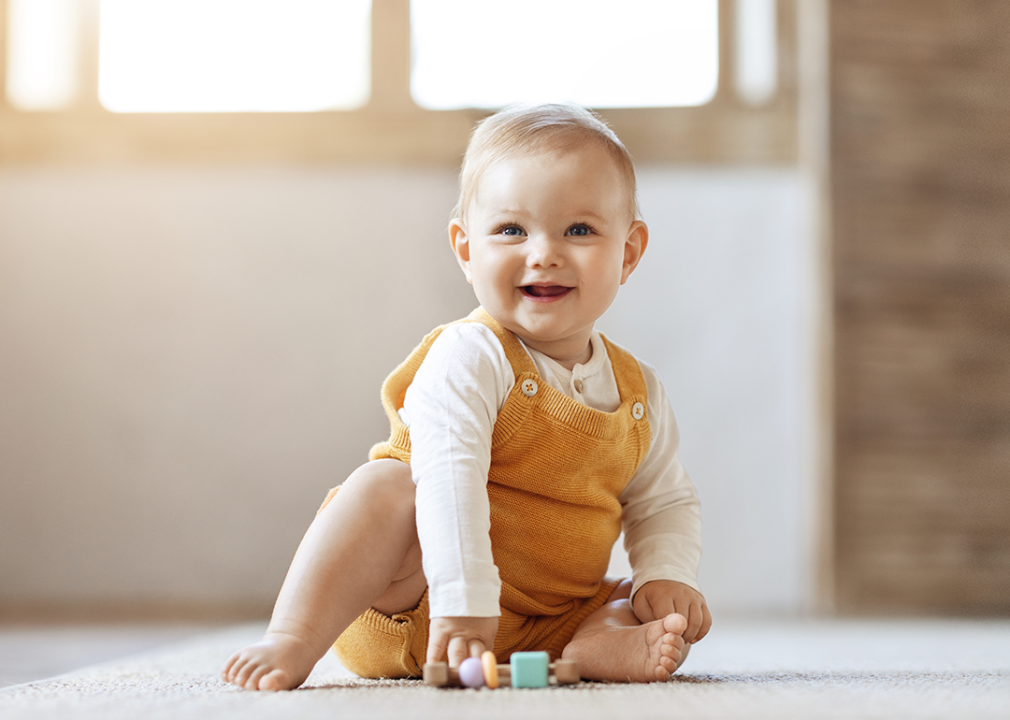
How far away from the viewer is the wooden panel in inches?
71.2

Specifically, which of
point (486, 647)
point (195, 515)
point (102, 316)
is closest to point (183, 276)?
point (102, 316)

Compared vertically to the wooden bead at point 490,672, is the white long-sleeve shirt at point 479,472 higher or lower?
higher

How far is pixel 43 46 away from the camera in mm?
2070

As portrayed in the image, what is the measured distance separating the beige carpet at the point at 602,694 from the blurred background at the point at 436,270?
3.11ft

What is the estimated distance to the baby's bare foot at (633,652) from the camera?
64 centimetres

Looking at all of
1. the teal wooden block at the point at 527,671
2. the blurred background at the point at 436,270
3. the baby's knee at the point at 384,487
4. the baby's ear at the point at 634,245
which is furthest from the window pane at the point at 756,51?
the teal wooden block at the point at 527,671

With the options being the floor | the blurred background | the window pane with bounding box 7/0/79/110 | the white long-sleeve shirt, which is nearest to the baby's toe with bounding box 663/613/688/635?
the white long-sleeve shirt

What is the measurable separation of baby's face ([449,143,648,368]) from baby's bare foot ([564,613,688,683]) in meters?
0.24

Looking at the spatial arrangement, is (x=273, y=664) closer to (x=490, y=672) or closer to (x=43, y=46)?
(x=490, y=672)

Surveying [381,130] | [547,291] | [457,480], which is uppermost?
[381,130]

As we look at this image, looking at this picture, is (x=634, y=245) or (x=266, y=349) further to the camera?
(x=266, y=349)

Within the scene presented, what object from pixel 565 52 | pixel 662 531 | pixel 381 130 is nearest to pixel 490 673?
pixel 662 531

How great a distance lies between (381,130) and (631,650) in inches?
61.2

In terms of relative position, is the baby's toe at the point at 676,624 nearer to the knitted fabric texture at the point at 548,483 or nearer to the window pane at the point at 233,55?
the knitted fabric texture at the point at 548,483
